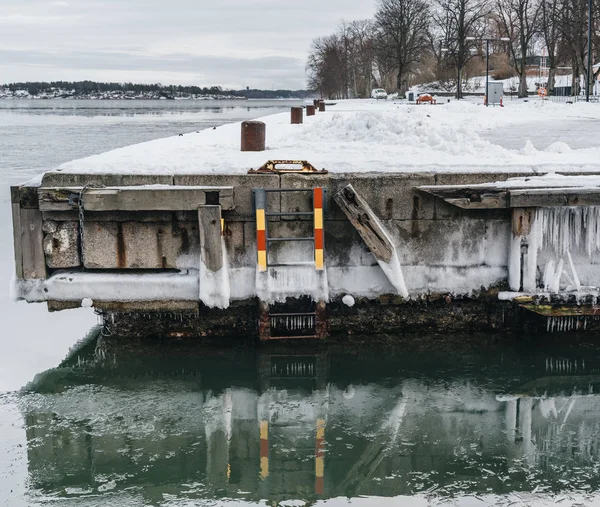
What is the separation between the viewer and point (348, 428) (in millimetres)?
8164

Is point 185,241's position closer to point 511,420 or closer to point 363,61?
point 511,420

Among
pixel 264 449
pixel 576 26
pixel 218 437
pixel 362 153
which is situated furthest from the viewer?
pixel 576 26

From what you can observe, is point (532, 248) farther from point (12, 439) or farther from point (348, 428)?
point (12, 439)

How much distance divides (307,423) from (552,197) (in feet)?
12.5

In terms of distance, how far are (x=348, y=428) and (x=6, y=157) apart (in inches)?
977

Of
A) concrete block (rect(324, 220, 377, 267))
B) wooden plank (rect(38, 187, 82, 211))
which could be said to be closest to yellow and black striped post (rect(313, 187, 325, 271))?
concrete block (rect(324, 220, 377, 267))

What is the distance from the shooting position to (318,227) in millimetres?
9773

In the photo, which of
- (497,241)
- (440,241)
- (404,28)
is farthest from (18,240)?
(404,28)

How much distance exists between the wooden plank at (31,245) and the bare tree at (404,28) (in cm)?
6426

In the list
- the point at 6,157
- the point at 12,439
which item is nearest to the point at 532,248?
the point at 12,439

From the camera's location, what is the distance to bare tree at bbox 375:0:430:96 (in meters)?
73.1

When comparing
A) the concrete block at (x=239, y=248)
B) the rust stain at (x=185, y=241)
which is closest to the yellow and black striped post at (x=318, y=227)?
the concrete block at (x=239, y=248)

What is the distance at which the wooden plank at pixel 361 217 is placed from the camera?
970 centimetres

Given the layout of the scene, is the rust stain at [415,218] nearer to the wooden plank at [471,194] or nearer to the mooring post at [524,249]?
the wooden plank at [471,194]
